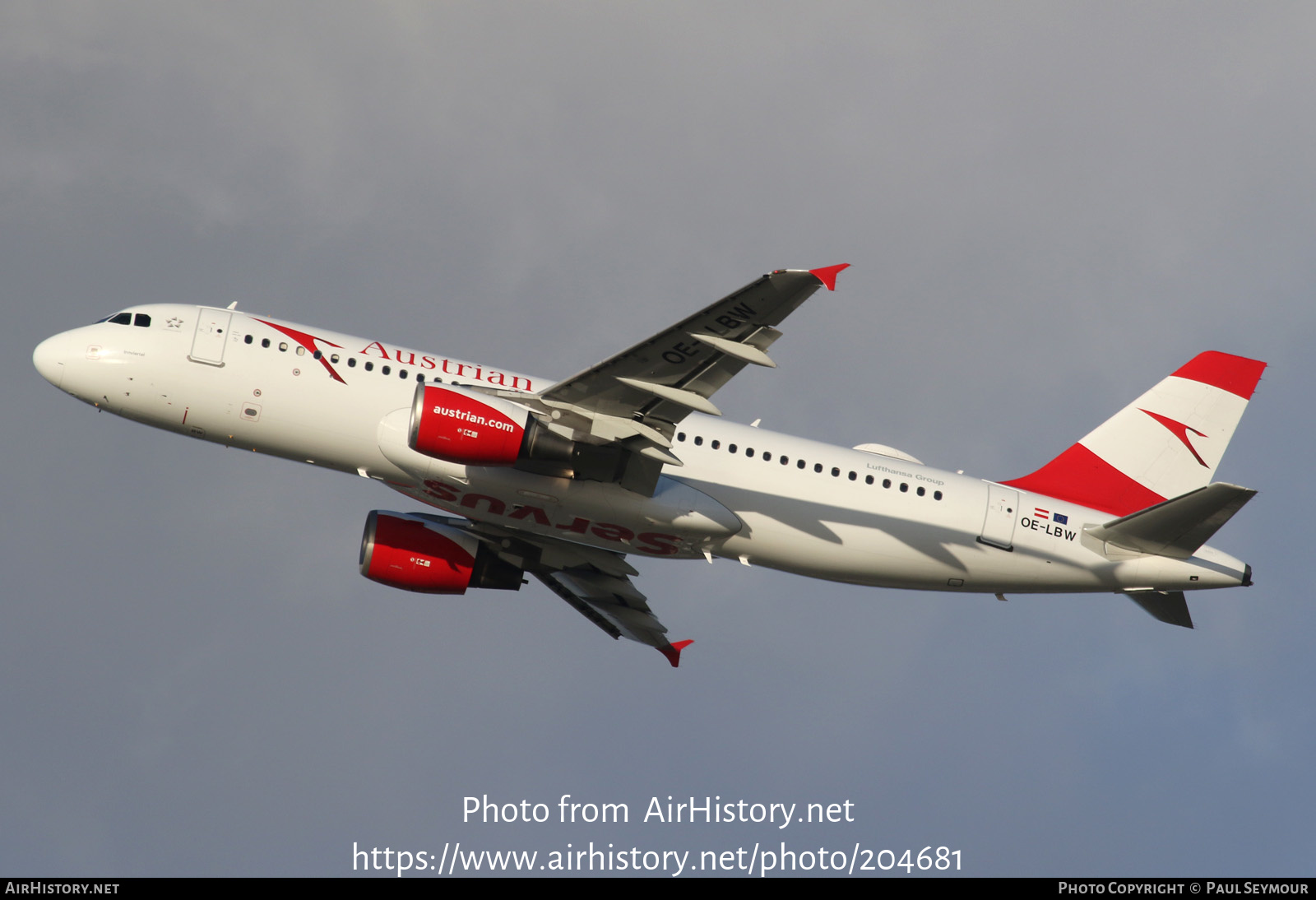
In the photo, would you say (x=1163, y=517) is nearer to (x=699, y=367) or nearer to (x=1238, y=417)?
(x=1238, y=417)

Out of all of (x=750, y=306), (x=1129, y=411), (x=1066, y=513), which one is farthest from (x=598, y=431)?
(x=1129, y=411)

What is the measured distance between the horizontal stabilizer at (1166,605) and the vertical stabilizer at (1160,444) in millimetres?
2693

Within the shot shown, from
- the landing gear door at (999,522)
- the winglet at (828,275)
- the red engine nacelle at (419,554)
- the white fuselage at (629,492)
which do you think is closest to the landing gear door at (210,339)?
the white fuselage at (629,492)

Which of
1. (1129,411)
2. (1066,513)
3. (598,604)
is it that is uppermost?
(1129,411)

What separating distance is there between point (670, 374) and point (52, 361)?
17.8 m

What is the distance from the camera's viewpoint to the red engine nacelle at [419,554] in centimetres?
3922

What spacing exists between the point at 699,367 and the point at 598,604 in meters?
13.8

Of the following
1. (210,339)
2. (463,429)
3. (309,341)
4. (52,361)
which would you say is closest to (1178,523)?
(463,429)

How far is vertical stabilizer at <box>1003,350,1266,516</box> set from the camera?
40625 millimetres

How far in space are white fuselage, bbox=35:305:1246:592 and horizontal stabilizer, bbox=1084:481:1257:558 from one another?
45 cm

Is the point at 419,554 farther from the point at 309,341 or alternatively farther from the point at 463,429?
the point at 463,429

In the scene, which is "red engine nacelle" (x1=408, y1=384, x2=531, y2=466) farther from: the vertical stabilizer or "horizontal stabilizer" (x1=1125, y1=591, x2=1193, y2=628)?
"horizontal stabilizer" (x1=1125, y1=591, x2=1193, y2=628)

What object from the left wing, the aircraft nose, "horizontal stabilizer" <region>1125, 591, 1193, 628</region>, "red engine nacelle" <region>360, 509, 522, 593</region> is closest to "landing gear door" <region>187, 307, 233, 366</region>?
the aircraft nose

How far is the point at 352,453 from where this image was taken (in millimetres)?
35219
